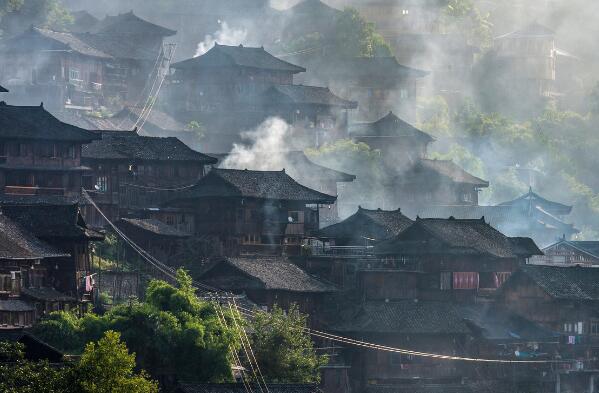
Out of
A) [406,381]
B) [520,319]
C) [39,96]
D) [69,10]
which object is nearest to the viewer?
[406,381]

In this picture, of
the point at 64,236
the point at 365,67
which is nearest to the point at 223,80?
the point at 365,67

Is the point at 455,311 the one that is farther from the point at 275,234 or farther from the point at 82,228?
the point at 82,228

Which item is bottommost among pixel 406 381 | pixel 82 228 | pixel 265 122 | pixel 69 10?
pixel 406 381

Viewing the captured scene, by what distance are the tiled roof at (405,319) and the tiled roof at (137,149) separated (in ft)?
40.1

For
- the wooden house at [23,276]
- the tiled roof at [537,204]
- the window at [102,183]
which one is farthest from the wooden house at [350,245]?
the tiled roof at [537,204]

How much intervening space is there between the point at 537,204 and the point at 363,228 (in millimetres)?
26026

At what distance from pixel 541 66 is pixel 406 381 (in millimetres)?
60367

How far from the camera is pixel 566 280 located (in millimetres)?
78625

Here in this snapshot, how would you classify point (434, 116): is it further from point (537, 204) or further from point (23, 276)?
point (23, 276)

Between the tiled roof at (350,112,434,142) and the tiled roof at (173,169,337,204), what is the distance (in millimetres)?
20644

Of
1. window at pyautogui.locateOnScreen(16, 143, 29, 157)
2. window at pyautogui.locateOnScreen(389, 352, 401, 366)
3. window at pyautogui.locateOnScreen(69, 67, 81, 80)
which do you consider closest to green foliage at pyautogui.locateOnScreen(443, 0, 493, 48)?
window at pyautogui.locateOnScreen(69, 67, 81, 80)

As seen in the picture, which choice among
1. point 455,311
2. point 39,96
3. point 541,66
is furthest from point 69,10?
point 455,311

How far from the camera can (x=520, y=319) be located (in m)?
76.5

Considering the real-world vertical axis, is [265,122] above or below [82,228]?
above
